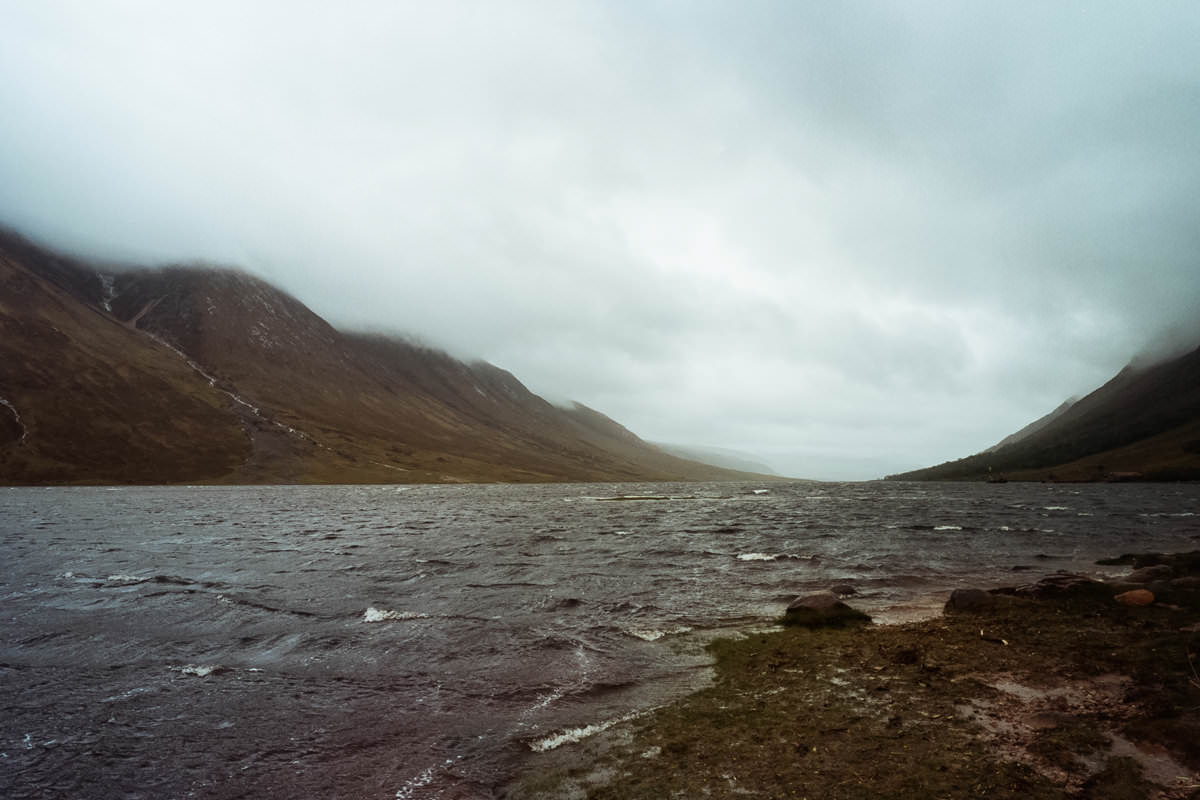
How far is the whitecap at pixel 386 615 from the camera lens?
2688 centimetres

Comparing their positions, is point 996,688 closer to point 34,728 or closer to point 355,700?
point 355,700

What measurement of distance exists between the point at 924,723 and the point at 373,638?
61.8 ft

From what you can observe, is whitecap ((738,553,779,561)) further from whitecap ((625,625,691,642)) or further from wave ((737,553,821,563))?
whitecap ((625,625,691,642))

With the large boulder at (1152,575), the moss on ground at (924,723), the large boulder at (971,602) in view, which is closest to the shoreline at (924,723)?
the moss on ground at (924,723)

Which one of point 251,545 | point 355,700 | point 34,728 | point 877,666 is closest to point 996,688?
point 877,666

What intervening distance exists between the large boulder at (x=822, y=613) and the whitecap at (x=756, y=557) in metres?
18.5

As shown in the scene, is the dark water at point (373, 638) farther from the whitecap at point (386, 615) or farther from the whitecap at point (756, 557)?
the whitecap at point (756, 557)

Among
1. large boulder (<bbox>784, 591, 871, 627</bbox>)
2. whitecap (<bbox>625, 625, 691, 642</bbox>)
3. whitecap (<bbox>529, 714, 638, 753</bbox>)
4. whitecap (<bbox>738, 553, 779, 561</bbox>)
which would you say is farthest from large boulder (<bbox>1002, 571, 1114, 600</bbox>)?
whitecap (<bbox>529, 714, 638, 753</bbox>)

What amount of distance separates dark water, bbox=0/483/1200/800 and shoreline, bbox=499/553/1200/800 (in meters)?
1.91

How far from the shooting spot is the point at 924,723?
46.3 feet

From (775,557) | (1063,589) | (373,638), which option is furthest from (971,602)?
(373,638)

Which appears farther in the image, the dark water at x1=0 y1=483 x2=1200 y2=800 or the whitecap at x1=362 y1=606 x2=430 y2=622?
the whitecap at x1=362 y1=606 x2=430 y2=622

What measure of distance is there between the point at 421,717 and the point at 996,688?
49.5ft

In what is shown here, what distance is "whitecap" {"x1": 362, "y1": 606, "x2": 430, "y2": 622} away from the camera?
26.9m
